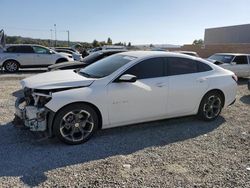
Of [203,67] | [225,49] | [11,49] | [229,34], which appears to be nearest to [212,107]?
[203,67]

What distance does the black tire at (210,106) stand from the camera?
6.34 meters

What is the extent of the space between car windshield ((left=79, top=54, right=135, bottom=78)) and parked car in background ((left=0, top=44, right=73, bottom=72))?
37.0 ft

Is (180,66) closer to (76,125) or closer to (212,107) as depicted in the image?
(212,107)

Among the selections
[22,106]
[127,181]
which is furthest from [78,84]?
[127,181]

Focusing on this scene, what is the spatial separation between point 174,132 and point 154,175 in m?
1.89

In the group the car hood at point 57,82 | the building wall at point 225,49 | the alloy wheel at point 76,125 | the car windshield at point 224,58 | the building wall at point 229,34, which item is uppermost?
the building wall at point 229,34

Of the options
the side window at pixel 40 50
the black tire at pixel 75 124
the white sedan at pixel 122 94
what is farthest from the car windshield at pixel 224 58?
the black tire at pixel 75 124

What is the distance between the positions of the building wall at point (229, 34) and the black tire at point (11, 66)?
4962 cm

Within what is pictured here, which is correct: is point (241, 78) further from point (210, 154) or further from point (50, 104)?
point (50, 104)

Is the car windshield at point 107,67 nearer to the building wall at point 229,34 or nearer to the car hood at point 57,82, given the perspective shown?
the car hood at point 57,82

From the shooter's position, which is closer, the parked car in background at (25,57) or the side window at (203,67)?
the side window at (203,67)

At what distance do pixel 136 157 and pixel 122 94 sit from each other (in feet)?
3.95

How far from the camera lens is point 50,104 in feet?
15.3

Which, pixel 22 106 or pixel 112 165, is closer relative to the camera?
pixel 112 165
